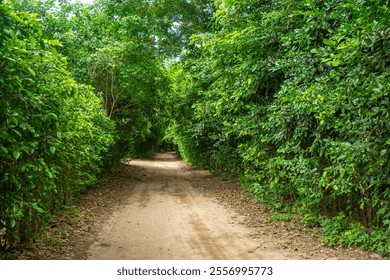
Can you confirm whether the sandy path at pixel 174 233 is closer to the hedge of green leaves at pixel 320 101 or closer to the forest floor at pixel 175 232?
the forest floor at pixel 175 232

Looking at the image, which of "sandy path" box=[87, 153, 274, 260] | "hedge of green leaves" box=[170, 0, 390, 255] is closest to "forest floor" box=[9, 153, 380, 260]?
"sandy path" box=[87, 153, 274, 260]

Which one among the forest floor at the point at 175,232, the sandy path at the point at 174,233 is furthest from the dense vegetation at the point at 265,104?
the sandy path at the point at 174,233

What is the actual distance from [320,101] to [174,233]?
13.0ft

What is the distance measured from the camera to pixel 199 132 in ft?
55.8

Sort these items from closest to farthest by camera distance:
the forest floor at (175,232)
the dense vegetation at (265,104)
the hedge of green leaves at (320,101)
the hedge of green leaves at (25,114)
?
the hedge of green leaves at (25,114)
the dense vegetation at (265,104)
the hedge of green leaves at (320,101)
the forest floor at (175,232)

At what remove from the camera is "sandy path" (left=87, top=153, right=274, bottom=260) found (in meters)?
5.95

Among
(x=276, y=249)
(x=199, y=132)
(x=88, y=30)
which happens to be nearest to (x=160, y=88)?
(x=199, y=132)

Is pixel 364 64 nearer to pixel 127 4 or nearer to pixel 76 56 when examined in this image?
pixel 76 56

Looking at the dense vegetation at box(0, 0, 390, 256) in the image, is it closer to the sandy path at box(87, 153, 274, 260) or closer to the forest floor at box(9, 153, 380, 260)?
the forest floor at box(9, 153, 380, 260)

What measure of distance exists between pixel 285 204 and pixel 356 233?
3150 millimetres

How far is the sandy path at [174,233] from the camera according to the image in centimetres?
595

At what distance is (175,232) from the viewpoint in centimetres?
743

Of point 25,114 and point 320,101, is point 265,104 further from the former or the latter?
point 25,114

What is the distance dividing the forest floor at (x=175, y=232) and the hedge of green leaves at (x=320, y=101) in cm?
59
